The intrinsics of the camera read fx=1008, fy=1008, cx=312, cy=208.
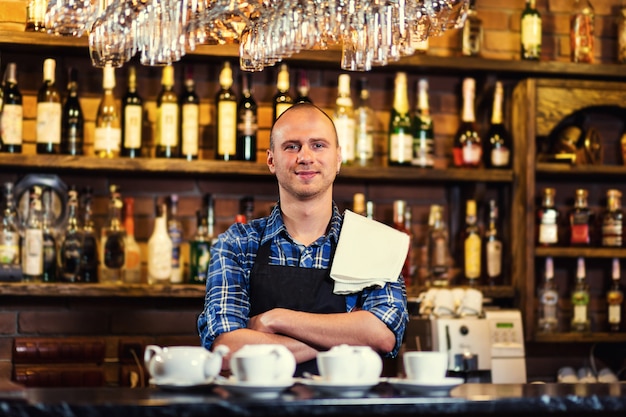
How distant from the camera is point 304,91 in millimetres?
3324

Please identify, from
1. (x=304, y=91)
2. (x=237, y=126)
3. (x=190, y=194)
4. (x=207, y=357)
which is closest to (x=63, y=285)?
(x=190, y=194)

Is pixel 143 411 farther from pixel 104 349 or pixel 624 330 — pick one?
pixel 624 330

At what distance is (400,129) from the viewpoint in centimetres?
343

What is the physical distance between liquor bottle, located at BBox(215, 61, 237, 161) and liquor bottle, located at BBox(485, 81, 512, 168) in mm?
883

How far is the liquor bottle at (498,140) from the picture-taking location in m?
3.44

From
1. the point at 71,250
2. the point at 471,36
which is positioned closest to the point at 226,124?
the point at 71,250

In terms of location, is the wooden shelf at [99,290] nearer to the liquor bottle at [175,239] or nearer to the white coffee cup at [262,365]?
the liquor bottle at [175,239]

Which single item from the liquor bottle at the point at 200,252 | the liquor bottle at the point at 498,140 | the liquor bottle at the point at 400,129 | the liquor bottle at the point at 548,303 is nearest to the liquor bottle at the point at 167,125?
the liquor bottle at the point at 200,252

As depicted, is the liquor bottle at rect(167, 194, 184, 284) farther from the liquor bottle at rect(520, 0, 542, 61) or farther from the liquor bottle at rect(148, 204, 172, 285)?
the liquor bottle at rect(520, 0, 542, 61)

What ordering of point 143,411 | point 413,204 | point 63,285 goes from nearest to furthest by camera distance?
point 143,411 < point 63,285 < point 413,204

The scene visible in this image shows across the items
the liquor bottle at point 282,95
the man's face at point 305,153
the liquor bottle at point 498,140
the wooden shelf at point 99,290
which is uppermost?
the liquor bottle at point 282,95

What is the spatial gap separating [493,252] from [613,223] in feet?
1.44

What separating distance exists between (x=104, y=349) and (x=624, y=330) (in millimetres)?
1777

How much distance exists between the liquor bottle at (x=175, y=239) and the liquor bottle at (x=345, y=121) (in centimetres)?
57
